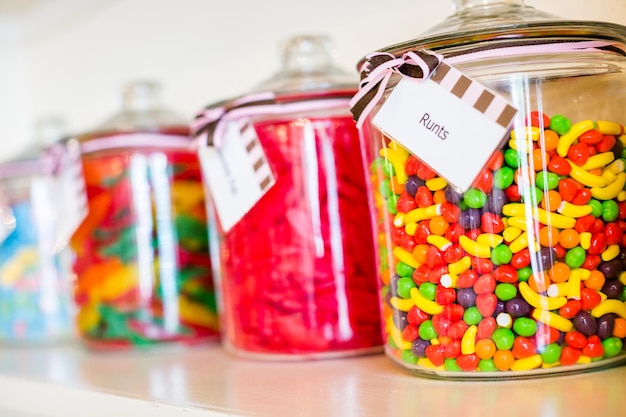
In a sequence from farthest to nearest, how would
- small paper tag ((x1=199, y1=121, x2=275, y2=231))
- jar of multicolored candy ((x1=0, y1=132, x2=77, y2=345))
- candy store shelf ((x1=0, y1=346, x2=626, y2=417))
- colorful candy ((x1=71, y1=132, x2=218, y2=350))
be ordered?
jar of multicolored candy ((x1=0, y1=132, x2=77, y2=345)) → colorful candy ((x1=71, y1=132, x2=218, y2=350)) → small paper tag ((x1=199, y1=121, x2=275, y2=231)) → candy store shelf ((x1=0, y1=346, x2=626, y2=417))

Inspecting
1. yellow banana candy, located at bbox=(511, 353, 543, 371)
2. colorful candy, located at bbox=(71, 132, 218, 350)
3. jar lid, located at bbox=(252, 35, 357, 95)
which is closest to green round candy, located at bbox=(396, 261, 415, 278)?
yellow banana candy, located at bbox=(511, 353, 543, 371)

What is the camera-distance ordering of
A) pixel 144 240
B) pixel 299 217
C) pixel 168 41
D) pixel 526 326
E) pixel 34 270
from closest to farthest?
pixel 526 326, pixel 299 217, pixel 144 240, pixel 34 270, pixel 168 41

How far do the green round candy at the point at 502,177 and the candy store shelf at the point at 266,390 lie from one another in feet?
0.48

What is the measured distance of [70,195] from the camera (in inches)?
40.3

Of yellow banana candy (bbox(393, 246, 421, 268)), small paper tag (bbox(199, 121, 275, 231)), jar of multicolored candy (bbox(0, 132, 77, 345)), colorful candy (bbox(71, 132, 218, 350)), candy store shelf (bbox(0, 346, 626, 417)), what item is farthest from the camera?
jar of multicolored candy (bbox(0, 132, 77, 345))

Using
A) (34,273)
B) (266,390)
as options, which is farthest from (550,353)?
(34,273)

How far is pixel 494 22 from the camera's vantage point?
65 cm

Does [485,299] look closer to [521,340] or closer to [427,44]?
[521,340]

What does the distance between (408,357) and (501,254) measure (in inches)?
4.8

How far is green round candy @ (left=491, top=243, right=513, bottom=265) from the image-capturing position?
0.61 meters

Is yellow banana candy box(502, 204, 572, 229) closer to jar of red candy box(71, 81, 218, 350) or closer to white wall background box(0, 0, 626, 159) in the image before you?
white wall background box(0, 0, 626, 159)

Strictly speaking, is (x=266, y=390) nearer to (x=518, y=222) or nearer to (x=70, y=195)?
(x=518, y=222)

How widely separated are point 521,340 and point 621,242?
0.36 ft

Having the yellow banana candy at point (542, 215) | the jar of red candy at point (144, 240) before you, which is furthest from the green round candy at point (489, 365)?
the jar of red candy at point (144, 240)
